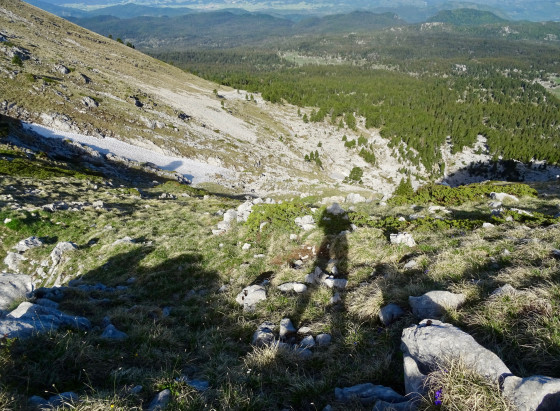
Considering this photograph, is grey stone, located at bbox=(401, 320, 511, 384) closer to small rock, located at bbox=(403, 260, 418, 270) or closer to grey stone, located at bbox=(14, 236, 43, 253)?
small rock, located at bbox=(403, 260, 418, 270)

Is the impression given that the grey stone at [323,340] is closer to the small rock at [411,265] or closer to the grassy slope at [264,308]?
the grassy slope at [264,308]

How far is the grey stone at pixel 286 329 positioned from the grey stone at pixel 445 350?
305 cm

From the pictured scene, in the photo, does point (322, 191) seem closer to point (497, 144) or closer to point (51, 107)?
point (51, 107)

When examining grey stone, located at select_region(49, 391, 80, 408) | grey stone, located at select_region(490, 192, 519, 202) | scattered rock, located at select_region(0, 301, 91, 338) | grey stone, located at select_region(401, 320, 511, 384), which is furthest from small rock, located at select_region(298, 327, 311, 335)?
grey stone, located at select_region(490, 192, 519, 202)

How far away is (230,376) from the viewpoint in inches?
228

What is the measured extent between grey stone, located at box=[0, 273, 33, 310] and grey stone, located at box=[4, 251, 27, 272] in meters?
8.19

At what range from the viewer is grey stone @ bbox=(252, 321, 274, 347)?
24.5ft

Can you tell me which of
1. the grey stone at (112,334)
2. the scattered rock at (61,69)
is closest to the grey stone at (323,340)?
the grey stone at (112,334)

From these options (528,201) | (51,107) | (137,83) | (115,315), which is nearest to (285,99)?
(137,83)

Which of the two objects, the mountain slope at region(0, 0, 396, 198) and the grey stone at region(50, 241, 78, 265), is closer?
the grey stone at region(50, 241, 78, 265)

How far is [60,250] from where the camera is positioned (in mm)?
15648

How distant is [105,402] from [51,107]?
7000 centimetres

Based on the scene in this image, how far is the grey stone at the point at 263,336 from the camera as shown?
7.47 meters

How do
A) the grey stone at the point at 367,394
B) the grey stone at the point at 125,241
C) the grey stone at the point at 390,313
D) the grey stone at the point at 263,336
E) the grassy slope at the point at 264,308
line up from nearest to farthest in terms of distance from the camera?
1. the grey stone at the point at 367,394
2. the grassy slope at the point at 264,308
3. the grey stone at the point at 390,313
4. the grey stone at the point at 263,336
5. the grey stone at the point at 125,241
